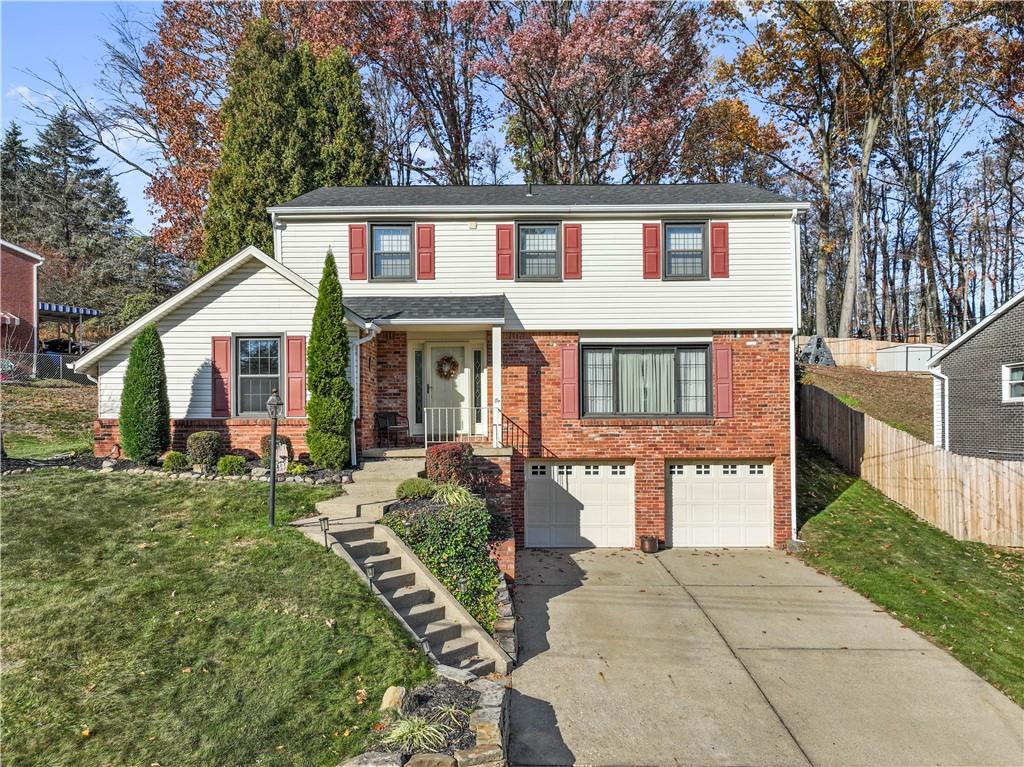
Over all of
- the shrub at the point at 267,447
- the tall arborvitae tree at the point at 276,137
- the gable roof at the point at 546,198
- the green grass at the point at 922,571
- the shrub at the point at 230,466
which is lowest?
the green grass at the point at 922,571

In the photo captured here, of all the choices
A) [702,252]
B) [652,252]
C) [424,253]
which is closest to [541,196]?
[652,252]

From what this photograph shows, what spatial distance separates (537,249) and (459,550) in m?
7.10

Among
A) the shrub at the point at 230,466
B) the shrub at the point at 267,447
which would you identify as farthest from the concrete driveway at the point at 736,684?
the shrub at the point at 230,466

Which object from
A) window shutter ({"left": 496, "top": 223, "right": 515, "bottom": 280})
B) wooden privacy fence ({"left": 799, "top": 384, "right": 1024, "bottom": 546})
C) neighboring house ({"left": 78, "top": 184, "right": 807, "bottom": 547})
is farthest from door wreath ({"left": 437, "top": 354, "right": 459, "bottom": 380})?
wooden privacy fence ({"left": 799, "top": 384, "right": 1024, "bottom": 546})

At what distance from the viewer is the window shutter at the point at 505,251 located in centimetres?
1232

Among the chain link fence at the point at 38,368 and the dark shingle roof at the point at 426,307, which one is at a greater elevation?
the dark shingle roof at the point at 426,307

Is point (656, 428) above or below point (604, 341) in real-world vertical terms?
below

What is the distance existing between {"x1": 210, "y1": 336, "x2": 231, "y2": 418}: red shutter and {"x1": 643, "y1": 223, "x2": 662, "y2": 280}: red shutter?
8.81 m

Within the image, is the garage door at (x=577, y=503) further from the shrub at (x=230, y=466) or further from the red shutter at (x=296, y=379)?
the shrub at (x=230, y=466)

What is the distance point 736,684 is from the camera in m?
6.80

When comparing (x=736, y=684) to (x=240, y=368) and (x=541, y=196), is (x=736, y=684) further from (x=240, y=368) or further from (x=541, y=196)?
(x=541, y=196)

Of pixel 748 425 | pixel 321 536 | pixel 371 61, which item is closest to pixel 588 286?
pixel 748 425

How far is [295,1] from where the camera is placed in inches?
871

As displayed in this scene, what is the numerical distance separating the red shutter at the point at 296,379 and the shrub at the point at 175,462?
197cm
